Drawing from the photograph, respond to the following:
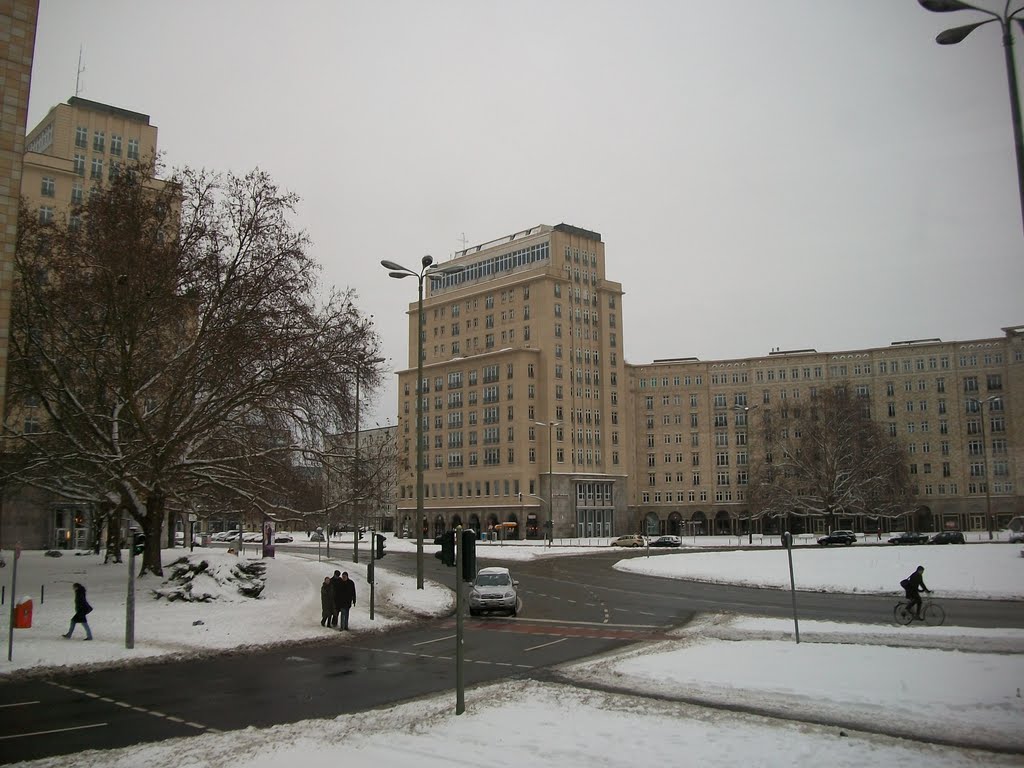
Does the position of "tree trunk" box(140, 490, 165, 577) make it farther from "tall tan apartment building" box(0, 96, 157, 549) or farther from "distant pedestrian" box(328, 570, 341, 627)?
"tall tan apartment building" box(0, 96, 157, 549)

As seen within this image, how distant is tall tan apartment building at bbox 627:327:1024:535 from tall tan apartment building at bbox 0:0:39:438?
82071 millimetres

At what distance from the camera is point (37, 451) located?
2859 cm

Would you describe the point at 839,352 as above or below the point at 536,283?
below

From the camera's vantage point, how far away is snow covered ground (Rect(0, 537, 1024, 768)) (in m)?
9.66

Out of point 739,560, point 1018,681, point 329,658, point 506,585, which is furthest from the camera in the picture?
point 739,560

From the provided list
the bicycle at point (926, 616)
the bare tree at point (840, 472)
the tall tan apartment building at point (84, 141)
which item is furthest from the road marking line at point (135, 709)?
the bare tree at point (840, 472)

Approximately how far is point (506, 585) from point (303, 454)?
10.3 metres

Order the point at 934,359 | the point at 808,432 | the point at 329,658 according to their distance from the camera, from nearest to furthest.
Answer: the point at 329,658 < the point at 808,432 < the point at 934,359

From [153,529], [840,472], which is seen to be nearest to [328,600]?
[153,529]

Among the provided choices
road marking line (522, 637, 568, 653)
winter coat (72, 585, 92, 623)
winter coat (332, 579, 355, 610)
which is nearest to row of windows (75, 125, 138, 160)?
winter coat (332, 579, 355, 610)

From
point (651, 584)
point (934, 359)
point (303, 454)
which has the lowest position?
point (651, 584)

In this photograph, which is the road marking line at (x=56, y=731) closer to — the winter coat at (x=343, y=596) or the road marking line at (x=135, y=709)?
the road marking line at (x=135, y=709)

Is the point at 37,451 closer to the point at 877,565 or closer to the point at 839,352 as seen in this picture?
the point at 877,565

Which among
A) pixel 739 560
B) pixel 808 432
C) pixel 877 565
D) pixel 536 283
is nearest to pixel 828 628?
pixel 877 565
